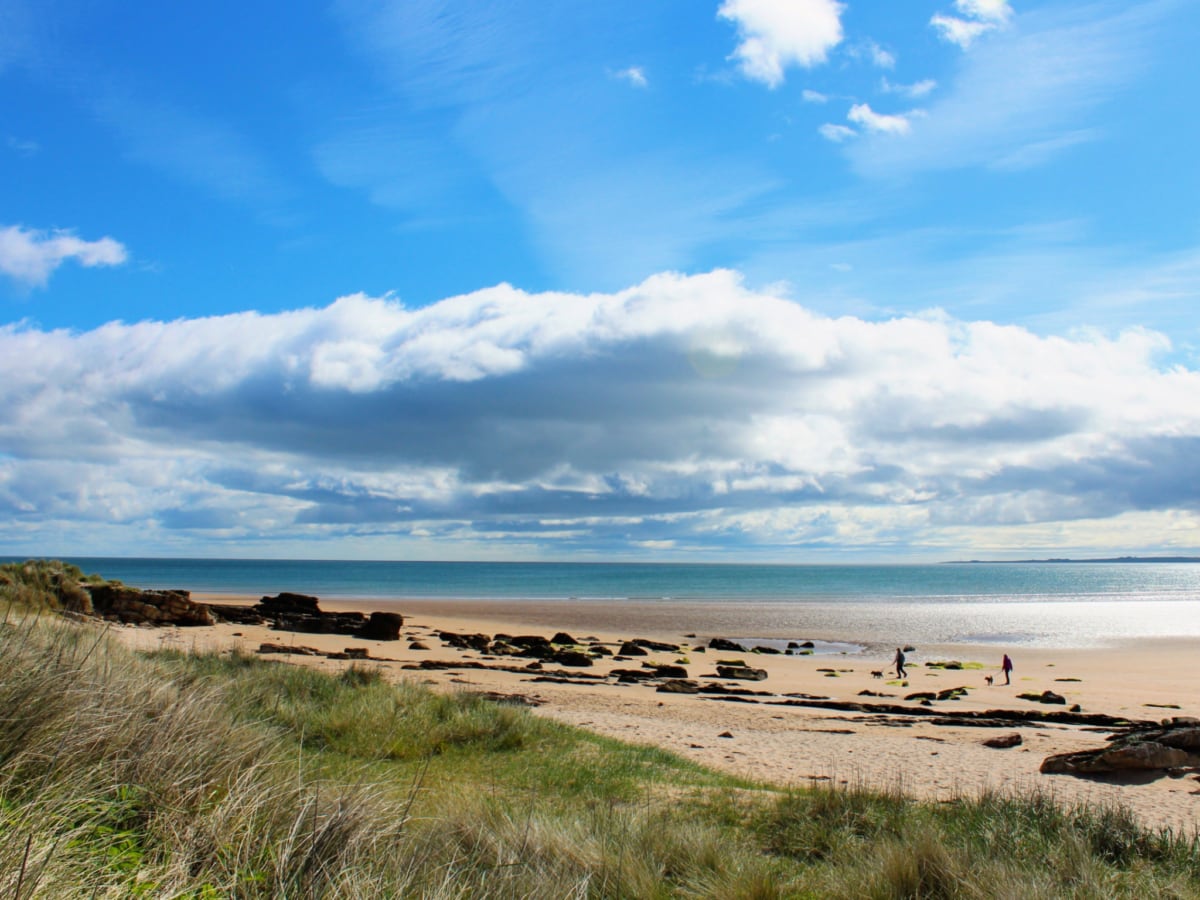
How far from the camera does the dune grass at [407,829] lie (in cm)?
417

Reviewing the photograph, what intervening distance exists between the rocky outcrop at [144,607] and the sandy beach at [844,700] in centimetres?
125

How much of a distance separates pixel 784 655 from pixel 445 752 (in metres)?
29.8

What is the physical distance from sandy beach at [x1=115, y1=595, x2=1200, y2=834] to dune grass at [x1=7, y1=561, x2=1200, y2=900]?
1.74 metres

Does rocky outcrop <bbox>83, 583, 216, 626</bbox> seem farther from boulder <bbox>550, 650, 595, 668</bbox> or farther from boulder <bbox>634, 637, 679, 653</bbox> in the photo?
boulder <bbox>634, 637, 679, 653</bbox>

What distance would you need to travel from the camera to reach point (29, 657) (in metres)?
6.34

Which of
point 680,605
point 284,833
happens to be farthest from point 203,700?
point 680,605

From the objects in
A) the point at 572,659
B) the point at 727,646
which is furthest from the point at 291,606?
the point at 727,646

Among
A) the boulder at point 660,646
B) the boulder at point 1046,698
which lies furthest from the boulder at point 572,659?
the boulder at point 1046,698

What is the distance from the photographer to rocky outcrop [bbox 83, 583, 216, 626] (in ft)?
98.1

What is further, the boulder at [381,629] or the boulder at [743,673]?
the boulder at [381,629]

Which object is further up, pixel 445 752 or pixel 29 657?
pixel 29 657

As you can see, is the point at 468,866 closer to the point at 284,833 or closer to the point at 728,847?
the point at 284,833

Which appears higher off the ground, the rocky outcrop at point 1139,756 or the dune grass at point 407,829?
the dune grass at point 407,829

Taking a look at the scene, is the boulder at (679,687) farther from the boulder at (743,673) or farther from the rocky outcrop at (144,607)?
the rocky outcrop at (144,607)
